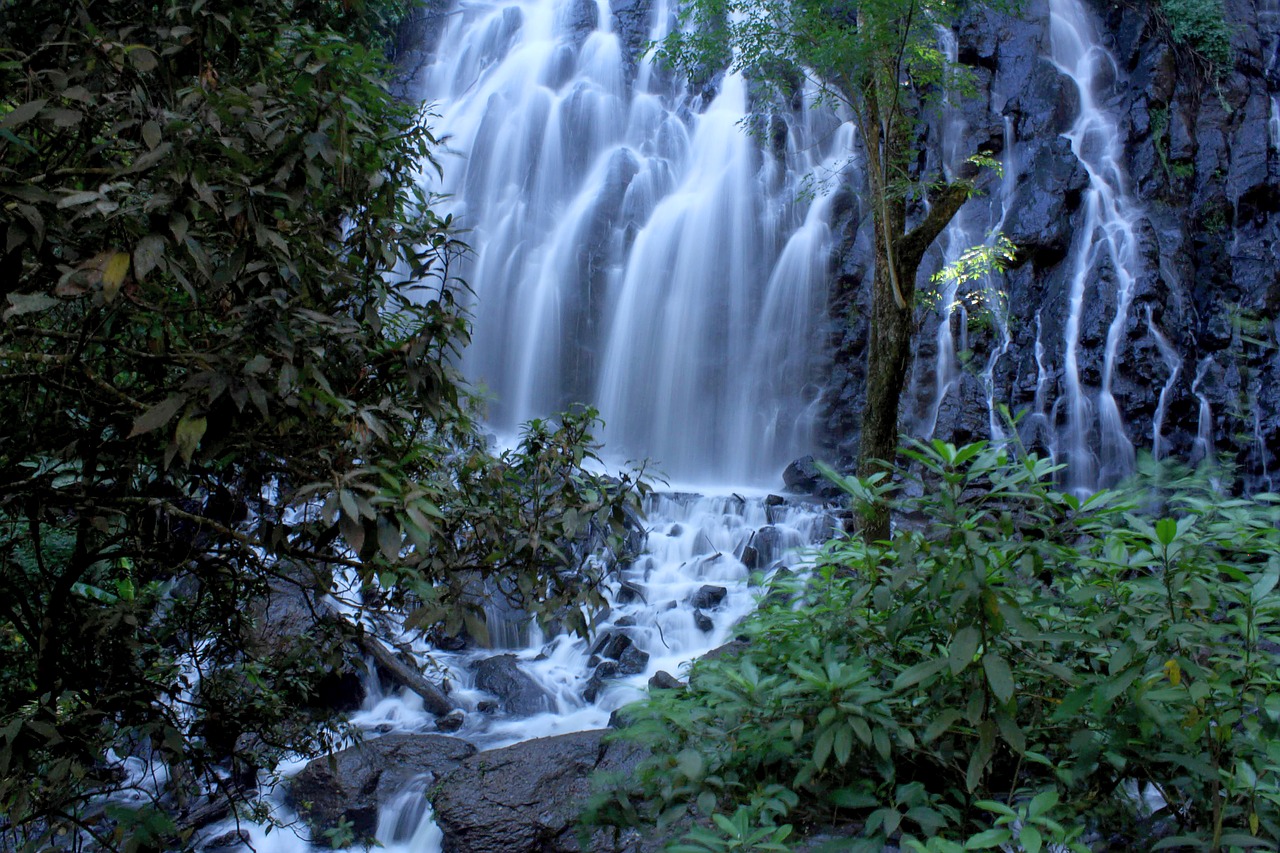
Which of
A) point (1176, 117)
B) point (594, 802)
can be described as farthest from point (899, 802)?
point (1176, 117)

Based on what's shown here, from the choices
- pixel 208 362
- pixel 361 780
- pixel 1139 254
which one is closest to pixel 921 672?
pixel 208 362

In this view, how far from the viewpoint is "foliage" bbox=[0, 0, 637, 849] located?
1.71 metres

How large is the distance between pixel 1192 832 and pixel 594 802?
47.1 inches

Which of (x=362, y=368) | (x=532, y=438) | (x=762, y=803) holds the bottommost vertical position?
(x=762, y=803)

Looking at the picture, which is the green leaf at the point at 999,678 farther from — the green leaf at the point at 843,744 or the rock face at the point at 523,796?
the rock face at the point at 523,796

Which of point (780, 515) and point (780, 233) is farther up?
point (780, 233)

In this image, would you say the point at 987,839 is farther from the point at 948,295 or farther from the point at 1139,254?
the point at 1139,254

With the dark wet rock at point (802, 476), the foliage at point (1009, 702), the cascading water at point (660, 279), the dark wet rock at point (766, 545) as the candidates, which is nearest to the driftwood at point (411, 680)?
the dark wet rock at point (766, 545)

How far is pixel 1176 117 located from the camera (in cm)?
1471

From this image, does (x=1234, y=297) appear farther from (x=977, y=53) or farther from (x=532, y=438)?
(x=532, y=438)

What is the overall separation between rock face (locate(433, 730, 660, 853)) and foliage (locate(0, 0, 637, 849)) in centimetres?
204

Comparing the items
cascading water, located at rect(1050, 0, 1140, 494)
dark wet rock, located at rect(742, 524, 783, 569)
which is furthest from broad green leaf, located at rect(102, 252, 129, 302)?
cascading water, located at rect(1050, 0, 1140, 494)

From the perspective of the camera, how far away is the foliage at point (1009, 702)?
1.41 metres

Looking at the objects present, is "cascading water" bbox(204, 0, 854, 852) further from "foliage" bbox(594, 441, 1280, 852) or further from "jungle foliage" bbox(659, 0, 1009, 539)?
"foliage" bbox(594, 441, 1280, 852)
